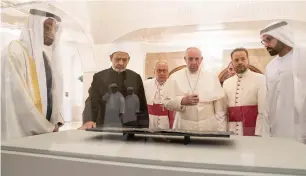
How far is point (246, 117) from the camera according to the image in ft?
3.51

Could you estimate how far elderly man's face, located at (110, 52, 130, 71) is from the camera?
4.11ft

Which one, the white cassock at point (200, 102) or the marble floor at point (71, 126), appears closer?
the white cassock at point (200, 102)

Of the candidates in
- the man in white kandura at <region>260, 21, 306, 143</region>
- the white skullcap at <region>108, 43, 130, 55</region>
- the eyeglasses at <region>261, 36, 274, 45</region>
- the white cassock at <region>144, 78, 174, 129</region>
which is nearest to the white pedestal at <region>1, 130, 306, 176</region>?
the man in white kandura at <region>260, 21, 306, 143</region>

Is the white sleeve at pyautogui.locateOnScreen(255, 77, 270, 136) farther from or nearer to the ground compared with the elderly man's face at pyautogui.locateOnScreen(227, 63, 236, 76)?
nearer to the ground

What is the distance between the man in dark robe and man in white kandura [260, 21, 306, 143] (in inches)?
21.8

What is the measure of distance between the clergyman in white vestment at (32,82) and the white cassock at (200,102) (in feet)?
1.83

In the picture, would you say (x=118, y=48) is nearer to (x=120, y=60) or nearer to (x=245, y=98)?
(x=120, y=60)

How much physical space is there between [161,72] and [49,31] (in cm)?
57

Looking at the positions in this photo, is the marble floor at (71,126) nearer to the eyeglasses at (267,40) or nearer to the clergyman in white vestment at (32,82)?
the clergyman in white vestment at (32,82)

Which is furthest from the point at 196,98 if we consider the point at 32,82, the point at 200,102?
the point at 32,82

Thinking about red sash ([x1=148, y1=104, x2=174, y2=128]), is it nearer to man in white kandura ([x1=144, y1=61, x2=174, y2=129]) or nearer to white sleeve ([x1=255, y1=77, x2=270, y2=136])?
man in white kandura ([x1=144, y1=61, x2=174, y2=129])

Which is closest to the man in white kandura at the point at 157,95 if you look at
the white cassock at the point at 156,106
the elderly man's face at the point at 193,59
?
the white cassock at the point at 156,106

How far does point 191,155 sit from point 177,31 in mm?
649

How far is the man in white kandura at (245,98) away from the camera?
1.06 m
